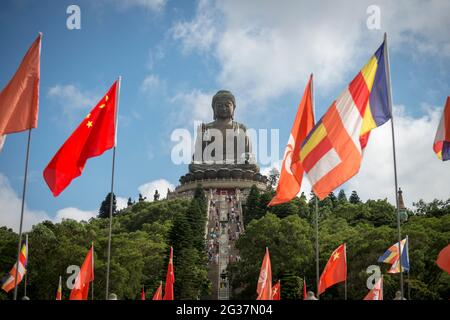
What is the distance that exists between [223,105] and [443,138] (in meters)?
84.0

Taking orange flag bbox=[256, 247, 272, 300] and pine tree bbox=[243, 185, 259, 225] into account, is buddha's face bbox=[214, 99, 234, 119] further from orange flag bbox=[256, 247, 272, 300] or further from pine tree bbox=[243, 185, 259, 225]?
orange flag bbox=[256, 247, 272, 300]

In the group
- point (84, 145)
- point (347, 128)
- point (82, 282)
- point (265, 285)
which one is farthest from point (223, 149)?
point (347, 128)

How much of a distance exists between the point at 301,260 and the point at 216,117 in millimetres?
60610

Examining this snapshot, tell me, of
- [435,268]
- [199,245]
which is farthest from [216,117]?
[435,268]

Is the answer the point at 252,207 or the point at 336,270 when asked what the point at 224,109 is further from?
the point at 336,270

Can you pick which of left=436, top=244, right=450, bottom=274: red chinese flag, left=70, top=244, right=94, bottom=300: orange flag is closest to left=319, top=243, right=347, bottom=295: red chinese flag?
left=436, top=244, right=450, bottom=274: red chinese flag

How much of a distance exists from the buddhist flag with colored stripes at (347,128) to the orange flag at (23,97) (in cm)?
697

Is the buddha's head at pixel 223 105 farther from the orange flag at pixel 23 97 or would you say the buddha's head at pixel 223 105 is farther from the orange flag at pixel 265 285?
the orange flag at pixel 23 97

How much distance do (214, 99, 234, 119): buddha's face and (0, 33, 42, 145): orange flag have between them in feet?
275

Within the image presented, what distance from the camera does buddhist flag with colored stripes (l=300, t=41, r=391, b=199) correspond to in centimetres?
1408

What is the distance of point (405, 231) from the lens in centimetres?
3844

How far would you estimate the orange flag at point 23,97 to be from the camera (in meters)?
14.7

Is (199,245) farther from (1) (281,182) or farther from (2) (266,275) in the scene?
(1) (281,182)

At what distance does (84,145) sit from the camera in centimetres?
1538
